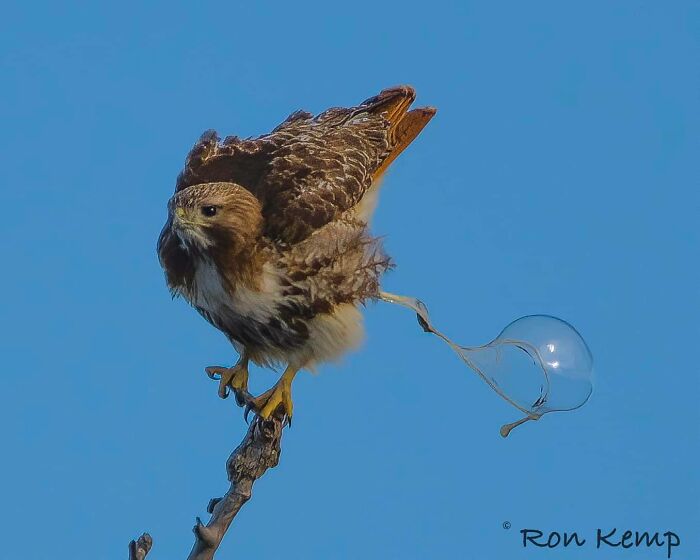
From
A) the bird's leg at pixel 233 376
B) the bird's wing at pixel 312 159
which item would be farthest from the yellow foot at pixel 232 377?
the bird's wing at pixel 312 159

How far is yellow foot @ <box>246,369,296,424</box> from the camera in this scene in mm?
5062

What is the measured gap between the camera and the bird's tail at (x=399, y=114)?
594cm

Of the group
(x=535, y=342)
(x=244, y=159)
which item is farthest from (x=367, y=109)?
(x=535, y=342)

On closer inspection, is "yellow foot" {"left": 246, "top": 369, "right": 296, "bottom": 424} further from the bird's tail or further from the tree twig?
the bird's tail

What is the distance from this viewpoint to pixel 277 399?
5.14 meters

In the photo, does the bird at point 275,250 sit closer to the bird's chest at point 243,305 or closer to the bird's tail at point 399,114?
the bird's chest at point 243,305

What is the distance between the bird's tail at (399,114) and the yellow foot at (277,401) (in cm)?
136

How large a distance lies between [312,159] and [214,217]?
0.77 m

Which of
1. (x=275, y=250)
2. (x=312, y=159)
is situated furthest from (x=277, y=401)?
A: (x=312, y=159)

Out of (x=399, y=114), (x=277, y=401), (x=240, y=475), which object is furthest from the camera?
(x=399, y=114)

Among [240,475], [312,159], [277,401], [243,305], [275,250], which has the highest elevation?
[312,159]

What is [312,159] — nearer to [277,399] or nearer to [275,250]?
[275,250]

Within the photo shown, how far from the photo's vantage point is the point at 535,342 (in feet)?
15.2

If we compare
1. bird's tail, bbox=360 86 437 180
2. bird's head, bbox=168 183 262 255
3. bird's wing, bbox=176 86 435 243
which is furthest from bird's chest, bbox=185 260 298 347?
bird's tail, bbox=360 86 437 180
